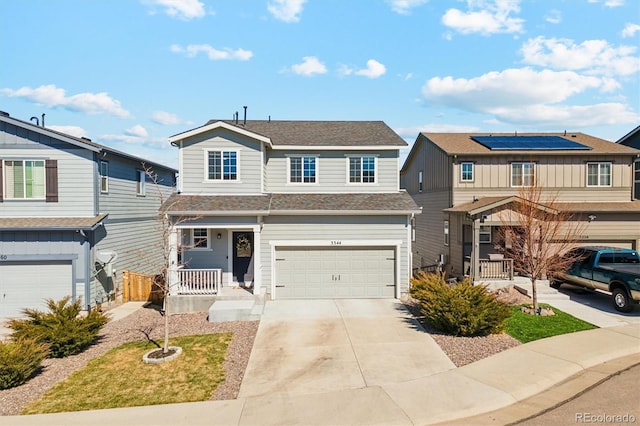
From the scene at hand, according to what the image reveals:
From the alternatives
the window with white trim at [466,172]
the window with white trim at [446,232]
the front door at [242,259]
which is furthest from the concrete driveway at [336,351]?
the window with white trim at [466,172]

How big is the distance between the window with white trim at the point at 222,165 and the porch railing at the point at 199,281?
379 centimetres

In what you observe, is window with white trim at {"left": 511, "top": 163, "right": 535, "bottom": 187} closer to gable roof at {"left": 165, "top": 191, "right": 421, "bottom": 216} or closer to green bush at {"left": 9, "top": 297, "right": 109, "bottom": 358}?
gable roof at {"left": 165, "top": 191, "right": 421, "bottom": 216}

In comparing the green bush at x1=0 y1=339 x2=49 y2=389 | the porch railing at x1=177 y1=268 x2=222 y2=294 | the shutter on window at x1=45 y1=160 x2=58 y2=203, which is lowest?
the green bush at x1=0 y1=339 x2=49 y2=389

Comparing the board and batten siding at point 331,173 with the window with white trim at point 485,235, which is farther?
the window with white trim at point 485,235

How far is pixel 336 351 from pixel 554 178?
51.8ft

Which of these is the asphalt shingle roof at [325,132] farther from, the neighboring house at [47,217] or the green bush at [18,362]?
the green bush at [18,362]

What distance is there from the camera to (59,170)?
576 inches

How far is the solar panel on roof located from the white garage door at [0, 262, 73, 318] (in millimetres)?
19803

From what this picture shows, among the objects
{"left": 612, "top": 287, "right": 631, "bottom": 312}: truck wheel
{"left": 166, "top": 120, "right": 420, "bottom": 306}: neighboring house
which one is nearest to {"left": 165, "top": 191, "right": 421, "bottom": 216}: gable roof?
{"left": 166, "top": 120, "right": 420, "bottom": 306}: neighboring house

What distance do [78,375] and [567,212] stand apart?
19651 millimetres

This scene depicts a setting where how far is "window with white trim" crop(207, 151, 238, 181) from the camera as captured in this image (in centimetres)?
1571

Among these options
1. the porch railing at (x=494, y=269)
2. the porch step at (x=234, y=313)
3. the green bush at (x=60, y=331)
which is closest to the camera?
the green bush at (x=60, y=331)

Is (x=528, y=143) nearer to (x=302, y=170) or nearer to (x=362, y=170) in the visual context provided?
(x=362, y=170)

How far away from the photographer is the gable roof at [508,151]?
19297mm
